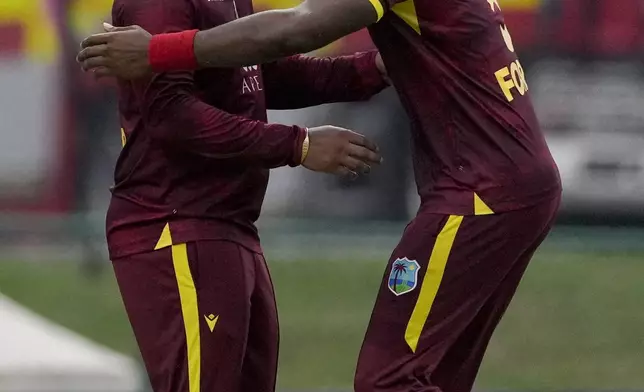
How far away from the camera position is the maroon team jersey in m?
3.81

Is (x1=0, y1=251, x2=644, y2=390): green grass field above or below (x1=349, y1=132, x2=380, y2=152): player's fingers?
below

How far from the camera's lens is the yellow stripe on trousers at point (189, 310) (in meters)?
3.90

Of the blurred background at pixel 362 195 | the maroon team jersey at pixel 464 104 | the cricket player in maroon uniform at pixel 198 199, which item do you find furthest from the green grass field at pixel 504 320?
the maroon team jersey at pixel 464 104

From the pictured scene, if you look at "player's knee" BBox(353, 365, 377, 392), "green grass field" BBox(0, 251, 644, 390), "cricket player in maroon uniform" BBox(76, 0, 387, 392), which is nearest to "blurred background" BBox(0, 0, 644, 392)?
"green grass field" BBox(0, 251, 644, 390)

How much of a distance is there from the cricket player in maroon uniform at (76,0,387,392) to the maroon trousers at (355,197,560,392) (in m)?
0.30

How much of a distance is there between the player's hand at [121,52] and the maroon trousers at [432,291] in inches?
33.0

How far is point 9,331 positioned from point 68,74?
1.97 m

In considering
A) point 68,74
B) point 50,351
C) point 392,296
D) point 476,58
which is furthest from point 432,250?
point 68,74

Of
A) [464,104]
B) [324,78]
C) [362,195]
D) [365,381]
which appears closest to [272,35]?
[464,104]

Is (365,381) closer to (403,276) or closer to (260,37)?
(403,276)

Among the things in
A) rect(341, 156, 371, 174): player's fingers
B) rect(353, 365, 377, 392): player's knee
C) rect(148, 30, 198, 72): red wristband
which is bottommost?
rect(353, 365, 377, 392): player's knee

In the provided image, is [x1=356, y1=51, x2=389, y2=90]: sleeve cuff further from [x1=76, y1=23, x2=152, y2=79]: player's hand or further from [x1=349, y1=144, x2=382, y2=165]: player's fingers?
[x1=76, y1=23, x2=152, y2=79]: player's hand

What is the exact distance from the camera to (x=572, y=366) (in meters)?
7.23

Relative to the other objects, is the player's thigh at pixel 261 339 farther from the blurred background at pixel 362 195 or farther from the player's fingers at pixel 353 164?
the blurred background at pixel 362 195
